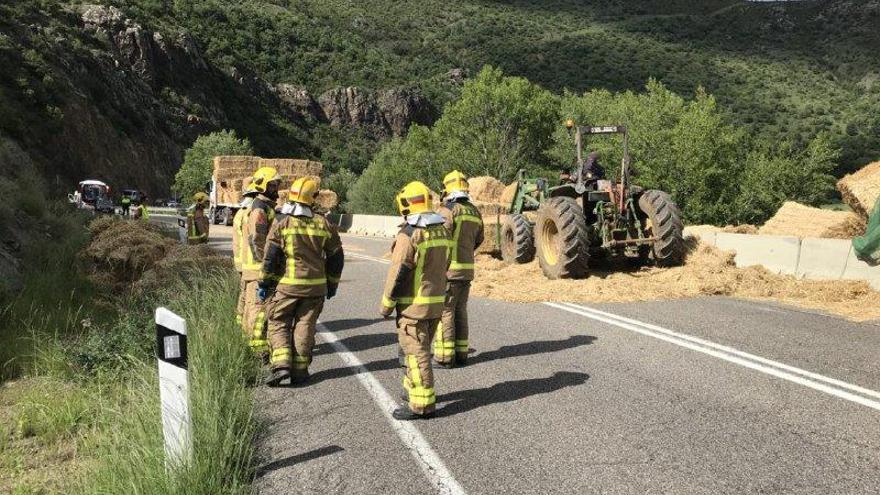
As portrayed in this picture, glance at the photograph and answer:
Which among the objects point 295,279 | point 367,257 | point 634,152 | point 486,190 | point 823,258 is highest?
point 634,152

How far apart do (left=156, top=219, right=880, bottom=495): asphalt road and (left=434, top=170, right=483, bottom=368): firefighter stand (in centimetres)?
24

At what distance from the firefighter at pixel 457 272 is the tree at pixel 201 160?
59378mm

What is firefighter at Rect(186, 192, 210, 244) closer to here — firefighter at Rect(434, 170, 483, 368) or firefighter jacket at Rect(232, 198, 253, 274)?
firefighter jacket at Rect(232, 198, 253, 274)

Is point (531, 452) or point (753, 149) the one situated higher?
point (753, 149)

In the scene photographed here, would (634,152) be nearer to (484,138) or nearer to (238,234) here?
(484,138)

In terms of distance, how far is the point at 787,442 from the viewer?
4109 millimetres

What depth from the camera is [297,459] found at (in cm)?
411

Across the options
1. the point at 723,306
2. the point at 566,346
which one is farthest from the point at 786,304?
the point at 566,346

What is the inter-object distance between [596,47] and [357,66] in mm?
46130

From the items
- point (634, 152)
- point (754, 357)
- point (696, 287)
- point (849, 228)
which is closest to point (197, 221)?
point (696, 287)

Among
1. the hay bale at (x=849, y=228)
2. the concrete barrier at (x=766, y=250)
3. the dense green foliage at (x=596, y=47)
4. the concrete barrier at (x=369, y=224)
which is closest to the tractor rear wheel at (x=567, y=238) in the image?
the concrete barrier at (x=766, y=250)

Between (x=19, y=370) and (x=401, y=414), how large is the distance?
4.19 metres

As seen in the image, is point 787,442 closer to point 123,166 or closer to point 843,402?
point 843,402

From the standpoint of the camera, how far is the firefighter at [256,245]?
648 centimetres
